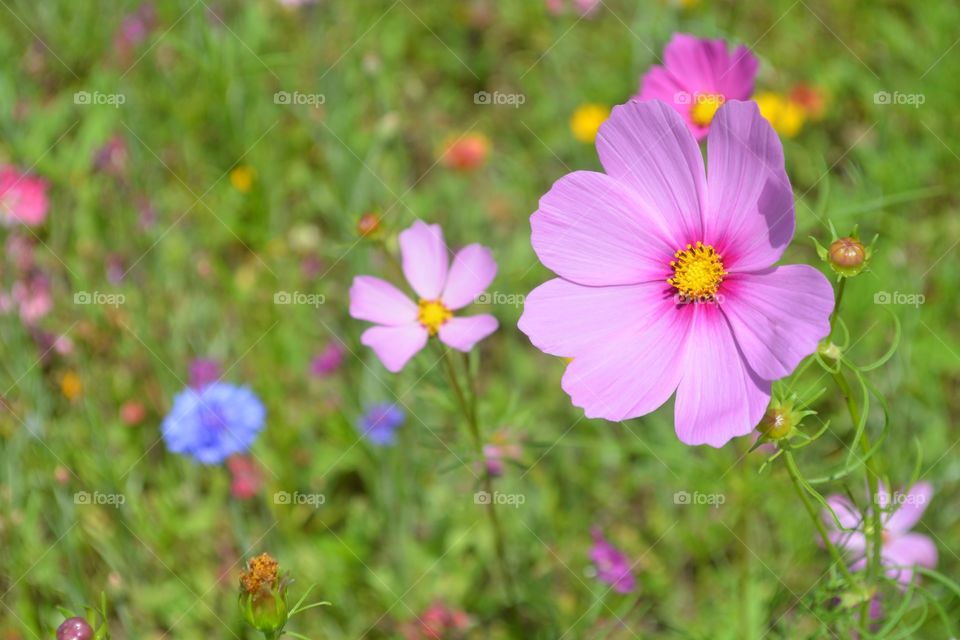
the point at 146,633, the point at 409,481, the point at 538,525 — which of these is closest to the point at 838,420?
the point at 538,525

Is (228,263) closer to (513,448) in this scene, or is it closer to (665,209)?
(513,448)

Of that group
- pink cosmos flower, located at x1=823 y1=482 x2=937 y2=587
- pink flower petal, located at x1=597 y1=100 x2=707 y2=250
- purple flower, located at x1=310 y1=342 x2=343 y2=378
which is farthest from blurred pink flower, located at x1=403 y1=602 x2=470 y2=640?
pink flower petal, located at x1=597 y1=100 x2=707 y2=250

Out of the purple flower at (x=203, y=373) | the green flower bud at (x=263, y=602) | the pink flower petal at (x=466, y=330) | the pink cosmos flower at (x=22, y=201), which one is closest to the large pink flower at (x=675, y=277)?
the pink flower petal at (x=466, y=330)

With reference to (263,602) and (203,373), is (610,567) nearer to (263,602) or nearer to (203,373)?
(263,602)
